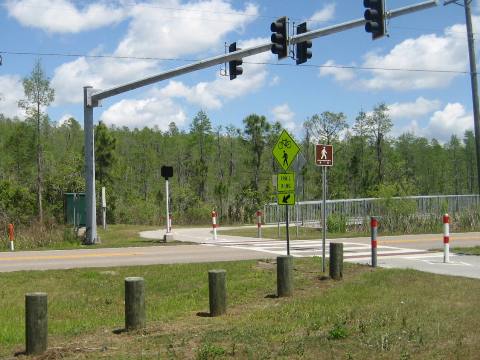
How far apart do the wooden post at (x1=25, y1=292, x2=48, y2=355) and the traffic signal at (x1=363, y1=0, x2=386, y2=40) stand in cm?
1122

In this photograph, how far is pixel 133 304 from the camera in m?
8.12

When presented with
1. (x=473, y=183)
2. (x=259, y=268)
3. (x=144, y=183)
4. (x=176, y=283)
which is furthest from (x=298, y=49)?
(x=473, y=183)

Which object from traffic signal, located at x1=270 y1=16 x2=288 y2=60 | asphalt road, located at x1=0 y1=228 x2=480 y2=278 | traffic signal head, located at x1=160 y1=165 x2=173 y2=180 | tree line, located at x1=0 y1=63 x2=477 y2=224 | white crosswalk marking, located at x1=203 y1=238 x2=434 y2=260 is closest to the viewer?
asphalt road, located at x1=0 y1=228 x2=480 y2=278

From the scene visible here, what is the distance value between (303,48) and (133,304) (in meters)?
11.0

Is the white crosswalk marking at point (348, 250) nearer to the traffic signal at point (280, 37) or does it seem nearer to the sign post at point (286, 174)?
the sign post at point (286, 174)

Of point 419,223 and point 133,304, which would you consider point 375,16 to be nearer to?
point 133,304

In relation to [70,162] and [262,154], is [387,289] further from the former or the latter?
[262,154]

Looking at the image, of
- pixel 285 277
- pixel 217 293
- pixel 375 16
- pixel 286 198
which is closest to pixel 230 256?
pixel 286 198

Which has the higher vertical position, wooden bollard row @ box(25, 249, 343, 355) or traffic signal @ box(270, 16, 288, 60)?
traffic signal @ box(270, 16, 288, 60)

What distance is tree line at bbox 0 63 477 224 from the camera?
149 feet

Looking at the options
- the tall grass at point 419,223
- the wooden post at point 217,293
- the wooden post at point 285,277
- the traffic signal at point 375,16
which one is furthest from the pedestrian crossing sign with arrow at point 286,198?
the tall grass at point 419,223

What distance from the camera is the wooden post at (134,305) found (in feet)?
26.5

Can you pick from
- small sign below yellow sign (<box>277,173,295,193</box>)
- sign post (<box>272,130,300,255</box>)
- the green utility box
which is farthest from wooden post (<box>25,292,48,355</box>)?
the green utility box

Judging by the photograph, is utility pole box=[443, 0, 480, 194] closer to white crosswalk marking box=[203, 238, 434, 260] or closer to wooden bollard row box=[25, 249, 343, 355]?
white crosswalk marking box=[203, 238, 434, 260]
